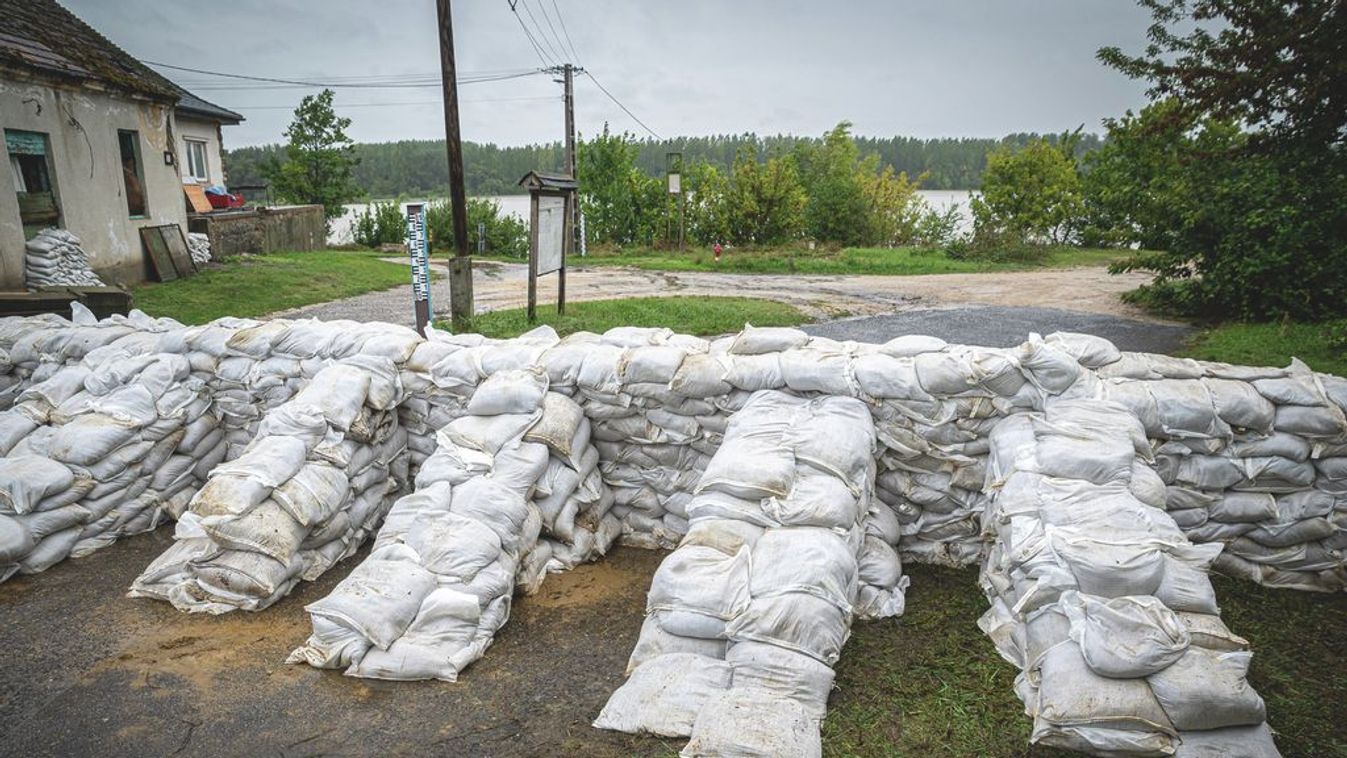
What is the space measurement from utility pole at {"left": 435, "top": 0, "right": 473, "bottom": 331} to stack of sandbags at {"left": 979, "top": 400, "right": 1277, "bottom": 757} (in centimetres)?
681

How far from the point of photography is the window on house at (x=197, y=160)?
20.3 metres

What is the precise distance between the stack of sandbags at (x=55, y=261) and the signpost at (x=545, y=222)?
625cm

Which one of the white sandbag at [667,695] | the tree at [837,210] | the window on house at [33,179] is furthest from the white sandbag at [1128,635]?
the tree at [837,210]

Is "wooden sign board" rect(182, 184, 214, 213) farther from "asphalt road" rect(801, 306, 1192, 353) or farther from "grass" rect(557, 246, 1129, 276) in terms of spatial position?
"asphalt road" rect(801, 306, 1192, 353)

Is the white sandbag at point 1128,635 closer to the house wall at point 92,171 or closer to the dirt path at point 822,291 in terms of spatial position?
the dirt path at point 822,291

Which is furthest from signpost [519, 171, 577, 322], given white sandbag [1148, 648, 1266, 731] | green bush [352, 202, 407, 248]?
green bush [352, 202, 407, 248]

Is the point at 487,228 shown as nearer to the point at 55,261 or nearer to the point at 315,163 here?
the point at 315,163

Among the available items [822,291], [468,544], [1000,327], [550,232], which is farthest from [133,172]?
[1000,327]

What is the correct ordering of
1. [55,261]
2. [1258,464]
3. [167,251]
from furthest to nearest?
[167,251] → [55,261] → [1258,464]

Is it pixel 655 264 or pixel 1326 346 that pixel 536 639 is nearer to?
pixel 1326 346

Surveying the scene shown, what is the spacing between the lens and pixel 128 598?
159 inches

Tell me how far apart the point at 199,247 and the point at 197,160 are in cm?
768

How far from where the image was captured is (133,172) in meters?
13.4

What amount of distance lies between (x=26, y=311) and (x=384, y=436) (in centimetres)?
483
